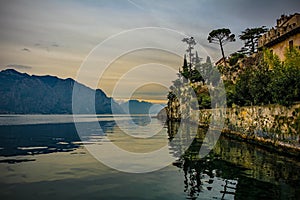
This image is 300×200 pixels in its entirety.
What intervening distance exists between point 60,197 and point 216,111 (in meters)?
36.6

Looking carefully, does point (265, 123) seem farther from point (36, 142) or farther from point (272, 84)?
point (36, 142)

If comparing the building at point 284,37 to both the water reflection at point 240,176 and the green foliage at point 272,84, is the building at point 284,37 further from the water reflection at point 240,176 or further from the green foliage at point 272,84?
the water reflection at point 240,176

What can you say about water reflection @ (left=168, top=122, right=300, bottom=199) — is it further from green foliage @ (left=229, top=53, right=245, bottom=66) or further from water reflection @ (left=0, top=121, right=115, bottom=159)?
green foliage @ (left=229, top=53, right=245, bottom=66)

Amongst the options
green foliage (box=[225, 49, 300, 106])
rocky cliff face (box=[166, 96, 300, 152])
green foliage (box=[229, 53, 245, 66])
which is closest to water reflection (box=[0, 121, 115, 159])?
rocky cliff face (box=[166, 96, 300, 152])

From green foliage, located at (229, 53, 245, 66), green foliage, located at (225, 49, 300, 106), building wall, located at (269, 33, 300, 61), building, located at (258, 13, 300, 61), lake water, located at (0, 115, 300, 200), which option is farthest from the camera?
green foliage, located at (229, 53, 245, 66)

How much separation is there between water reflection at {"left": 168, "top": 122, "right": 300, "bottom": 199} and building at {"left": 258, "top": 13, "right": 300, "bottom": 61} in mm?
19604

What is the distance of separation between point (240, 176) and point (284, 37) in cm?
2939

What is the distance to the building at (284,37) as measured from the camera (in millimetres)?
33469

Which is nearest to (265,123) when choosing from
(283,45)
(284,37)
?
(284,37)

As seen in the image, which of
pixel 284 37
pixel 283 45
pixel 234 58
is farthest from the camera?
pixel 234 58

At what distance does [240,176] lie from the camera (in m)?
12.7

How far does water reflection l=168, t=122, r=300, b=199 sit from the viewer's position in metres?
10.1

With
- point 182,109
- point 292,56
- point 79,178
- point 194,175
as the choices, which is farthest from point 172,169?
point 182,109

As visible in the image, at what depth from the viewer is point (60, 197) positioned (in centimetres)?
958
